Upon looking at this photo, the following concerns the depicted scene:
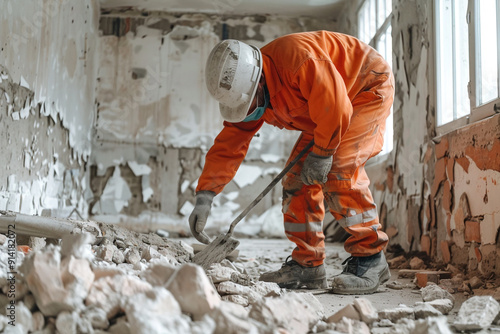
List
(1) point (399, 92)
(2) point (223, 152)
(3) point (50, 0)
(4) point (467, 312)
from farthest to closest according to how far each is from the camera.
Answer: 1. (3) point (50, 0)
2. (1) point (399, 92)
3. (2) point (223, 152)
4. (4) point (467, 312)

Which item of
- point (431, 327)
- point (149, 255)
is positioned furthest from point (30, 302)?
point (431, 327)

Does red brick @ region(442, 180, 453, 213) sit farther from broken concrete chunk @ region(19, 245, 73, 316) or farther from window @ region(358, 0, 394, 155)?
broken concrete chunk @ region(19, 245, 73, 316)

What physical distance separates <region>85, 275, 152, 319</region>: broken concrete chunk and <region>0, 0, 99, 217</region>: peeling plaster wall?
7.63 feet

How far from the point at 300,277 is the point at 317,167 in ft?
2.09

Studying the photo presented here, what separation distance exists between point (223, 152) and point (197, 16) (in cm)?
452

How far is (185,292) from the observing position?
1.24 metres

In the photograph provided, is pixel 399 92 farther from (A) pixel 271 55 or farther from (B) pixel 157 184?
(B) pixel 157 184

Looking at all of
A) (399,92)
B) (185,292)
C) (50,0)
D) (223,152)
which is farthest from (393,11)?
(185,292)

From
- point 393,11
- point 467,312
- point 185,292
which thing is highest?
point 393,11

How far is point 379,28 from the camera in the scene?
472 centimetres

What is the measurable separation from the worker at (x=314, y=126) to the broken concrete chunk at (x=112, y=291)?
40.9 inches

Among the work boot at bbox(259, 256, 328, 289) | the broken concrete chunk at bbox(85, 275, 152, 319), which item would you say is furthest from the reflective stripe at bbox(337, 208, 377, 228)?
the broken concrete chunk at bbox(85, 275, 152, 319)

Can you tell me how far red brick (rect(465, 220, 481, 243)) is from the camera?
259 cm

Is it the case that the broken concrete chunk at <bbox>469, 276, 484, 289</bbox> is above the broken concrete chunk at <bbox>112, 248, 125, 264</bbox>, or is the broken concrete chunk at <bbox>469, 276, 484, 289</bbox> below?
below
